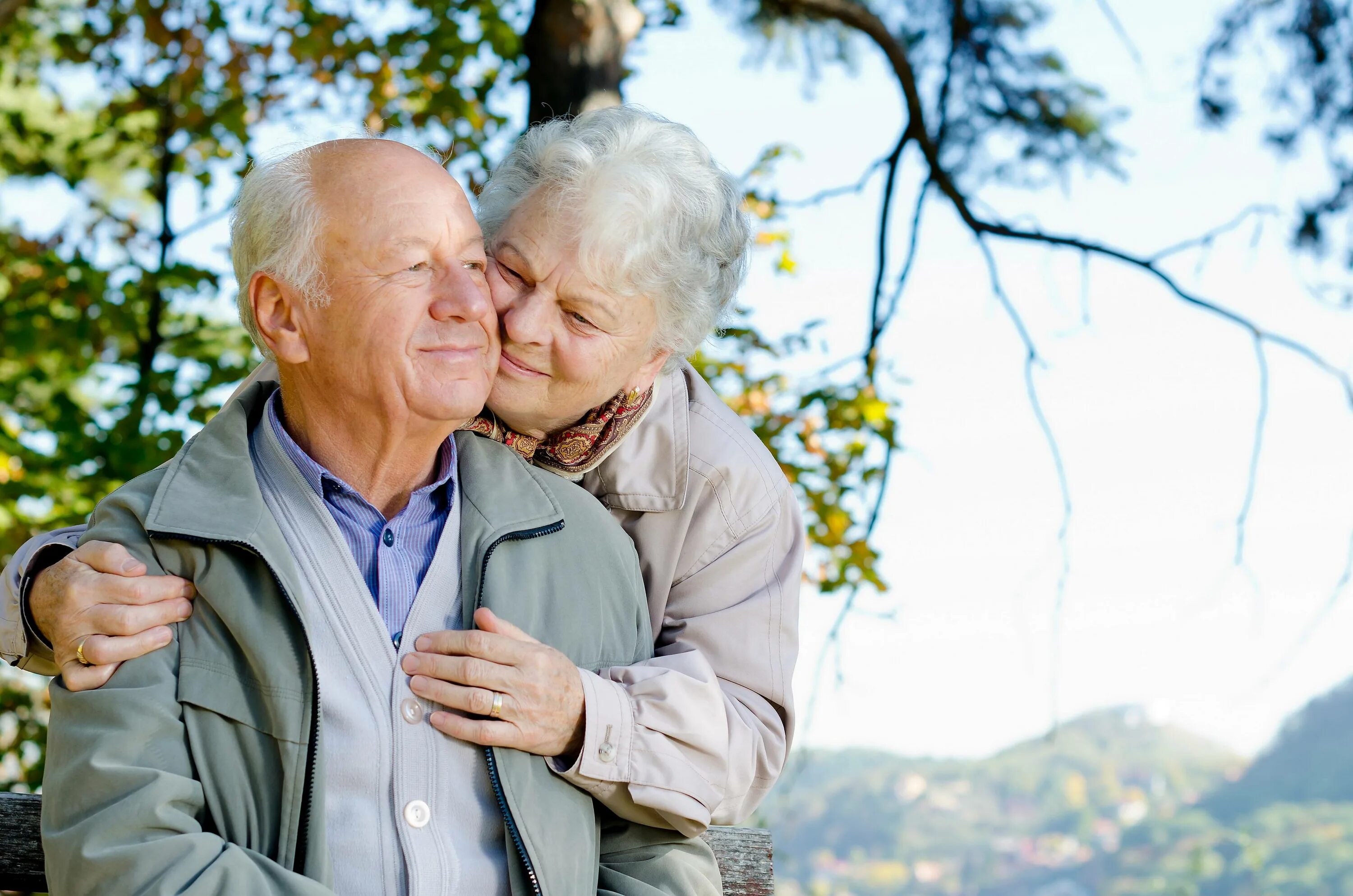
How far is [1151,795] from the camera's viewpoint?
84.2 ft

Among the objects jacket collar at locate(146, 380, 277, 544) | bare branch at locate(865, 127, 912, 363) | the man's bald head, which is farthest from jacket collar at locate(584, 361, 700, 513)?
bare branch at locate(865, 127, 912, 363)

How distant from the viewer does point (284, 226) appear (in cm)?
183

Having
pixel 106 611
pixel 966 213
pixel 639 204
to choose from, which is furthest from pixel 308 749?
pixel 966 213

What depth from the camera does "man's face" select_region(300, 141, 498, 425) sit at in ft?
5.87

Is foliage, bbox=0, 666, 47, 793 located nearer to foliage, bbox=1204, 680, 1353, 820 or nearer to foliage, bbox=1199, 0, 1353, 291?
foliage, bbox=1199, 0, 1353, 291

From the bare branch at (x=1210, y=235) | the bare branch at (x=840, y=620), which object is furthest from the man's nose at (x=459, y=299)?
the bare branch at (x=1210, y=235)

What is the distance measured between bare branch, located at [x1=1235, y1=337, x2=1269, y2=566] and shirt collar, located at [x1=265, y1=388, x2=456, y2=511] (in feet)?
9.58

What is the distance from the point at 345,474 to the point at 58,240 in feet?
12.5

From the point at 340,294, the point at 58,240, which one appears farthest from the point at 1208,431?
the point at 340,294

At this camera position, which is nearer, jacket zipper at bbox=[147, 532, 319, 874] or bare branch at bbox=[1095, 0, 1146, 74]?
jacket zipper at bbox=[147, 532, 319, 874]

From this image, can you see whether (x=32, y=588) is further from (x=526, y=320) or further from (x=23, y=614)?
(x=526, y=320)

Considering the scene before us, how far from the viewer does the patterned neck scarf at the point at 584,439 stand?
2078 millimetres

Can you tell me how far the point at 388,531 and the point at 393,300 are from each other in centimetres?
33

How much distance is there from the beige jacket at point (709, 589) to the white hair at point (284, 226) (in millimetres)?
285
